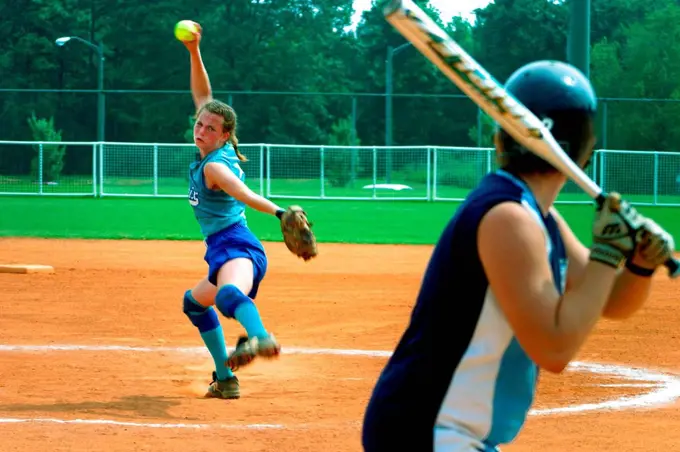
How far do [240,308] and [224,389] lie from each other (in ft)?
3.03

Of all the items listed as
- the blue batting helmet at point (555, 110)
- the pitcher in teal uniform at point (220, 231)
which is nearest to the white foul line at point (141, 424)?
the pitcher in teal uniform at point (220, 231)

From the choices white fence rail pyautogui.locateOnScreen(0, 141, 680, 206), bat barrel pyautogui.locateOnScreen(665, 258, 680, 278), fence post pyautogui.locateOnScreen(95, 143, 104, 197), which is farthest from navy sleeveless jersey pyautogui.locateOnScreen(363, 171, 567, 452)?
fence post pyautogui.locateOnScreen(95, 143, 104, 197)

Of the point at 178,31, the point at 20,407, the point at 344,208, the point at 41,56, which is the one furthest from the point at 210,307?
the point at 41,56

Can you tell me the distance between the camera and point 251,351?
6285mm

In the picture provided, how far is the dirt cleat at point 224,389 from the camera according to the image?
7332mm

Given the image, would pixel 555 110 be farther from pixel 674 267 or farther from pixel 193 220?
pixel 193 220

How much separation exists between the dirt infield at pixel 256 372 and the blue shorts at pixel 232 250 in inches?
31.9

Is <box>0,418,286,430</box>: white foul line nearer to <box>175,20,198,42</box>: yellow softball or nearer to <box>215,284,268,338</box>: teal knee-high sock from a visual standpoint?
<box>215,284,268,338</box>: teal knee-high sock

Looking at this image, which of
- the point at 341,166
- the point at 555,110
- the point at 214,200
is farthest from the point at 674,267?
the point at 341,166

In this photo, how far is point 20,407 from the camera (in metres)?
6.91

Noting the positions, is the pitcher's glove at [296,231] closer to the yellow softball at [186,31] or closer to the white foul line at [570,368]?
the white foul line at [570,368]

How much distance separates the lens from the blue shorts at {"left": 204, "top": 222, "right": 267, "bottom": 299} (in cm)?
710

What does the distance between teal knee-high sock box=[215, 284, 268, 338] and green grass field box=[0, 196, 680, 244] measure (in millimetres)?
13366

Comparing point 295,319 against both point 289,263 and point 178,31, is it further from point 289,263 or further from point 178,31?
point 289,263
